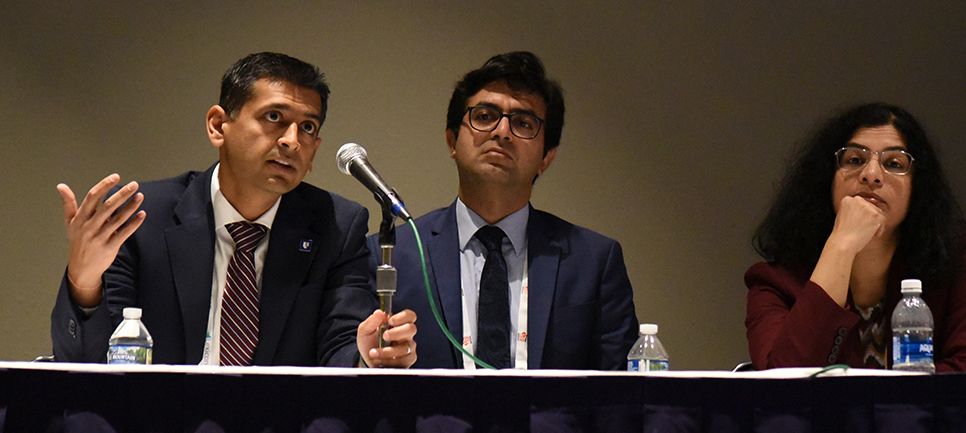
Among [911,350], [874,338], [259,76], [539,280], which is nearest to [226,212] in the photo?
[259,76]

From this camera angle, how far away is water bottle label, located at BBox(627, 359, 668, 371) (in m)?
1.96

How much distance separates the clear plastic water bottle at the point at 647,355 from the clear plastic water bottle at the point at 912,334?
1.65 ft

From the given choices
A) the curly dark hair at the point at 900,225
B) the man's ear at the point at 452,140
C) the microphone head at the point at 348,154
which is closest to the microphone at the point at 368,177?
the microphone head at the point at 348,154

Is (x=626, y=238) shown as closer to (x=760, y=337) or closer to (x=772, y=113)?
(x=772, y=113)

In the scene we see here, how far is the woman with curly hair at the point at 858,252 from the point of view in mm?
2027

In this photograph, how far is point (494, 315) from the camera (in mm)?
2174

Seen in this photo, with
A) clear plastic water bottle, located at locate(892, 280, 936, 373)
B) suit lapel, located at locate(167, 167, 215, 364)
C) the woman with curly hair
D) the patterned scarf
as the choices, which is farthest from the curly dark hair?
suit lapel, located at locate(167, 167, 215, 364)

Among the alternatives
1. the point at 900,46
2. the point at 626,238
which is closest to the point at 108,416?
the point at 626,238

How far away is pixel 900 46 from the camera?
10.6ft

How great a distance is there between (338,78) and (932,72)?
89.2 inches

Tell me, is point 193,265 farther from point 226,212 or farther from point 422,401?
point 422,401

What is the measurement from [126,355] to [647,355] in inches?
47.3

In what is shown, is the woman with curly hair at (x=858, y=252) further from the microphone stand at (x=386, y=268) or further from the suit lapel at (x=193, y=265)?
the suit lapel at (x=193, y=265)

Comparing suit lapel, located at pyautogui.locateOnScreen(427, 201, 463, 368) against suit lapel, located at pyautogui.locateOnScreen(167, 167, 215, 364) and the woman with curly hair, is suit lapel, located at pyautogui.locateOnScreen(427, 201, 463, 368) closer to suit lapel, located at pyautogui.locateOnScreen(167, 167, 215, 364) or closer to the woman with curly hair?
suit lapel, located at pyautogui.locateOnScreen(167, 167, 215, 364)
